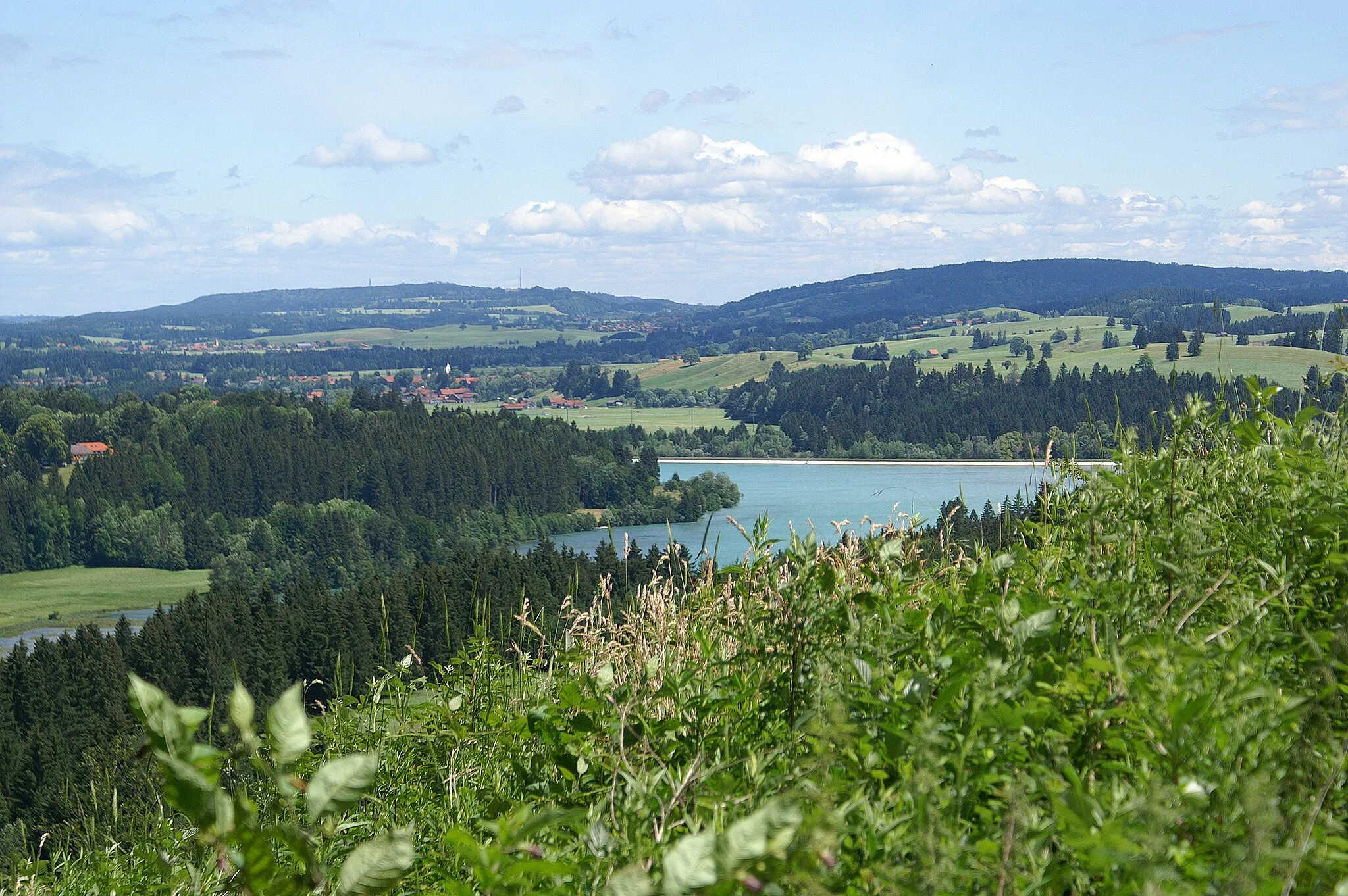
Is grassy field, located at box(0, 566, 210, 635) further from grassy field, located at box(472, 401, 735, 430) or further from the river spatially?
grassy field, located at box(472, 401, 735, 430)

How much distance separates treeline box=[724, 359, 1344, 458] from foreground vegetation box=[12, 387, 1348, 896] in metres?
107

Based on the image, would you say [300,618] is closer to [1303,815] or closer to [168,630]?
[168,630]

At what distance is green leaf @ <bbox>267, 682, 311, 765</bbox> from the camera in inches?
61.4

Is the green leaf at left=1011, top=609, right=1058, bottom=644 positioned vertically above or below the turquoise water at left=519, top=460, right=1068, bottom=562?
above

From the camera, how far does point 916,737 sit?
187 cm

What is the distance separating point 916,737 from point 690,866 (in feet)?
1.74

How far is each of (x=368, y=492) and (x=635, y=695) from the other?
397 feet

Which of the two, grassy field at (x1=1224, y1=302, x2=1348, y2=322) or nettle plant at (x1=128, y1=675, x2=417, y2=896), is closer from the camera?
nettle plant at (x1=128, y1=675, x2=417, y2=896)

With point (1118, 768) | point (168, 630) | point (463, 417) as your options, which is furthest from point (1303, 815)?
point (463, 417)

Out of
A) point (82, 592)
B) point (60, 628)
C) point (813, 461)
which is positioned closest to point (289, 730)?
point (60, 628)

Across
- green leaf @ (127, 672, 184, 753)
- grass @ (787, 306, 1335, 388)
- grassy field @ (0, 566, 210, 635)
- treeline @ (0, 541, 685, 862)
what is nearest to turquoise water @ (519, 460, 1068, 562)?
treeline @ (0, 541, 685, 862)

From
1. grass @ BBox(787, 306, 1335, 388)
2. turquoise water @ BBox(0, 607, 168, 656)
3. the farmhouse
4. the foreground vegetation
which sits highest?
the foreground vegetation

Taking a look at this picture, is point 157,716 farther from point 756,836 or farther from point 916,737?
point 916,737

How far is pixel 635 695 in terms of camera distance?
2.95m
